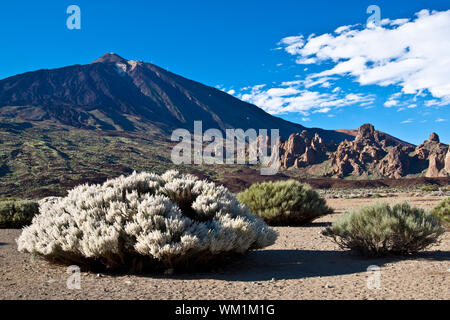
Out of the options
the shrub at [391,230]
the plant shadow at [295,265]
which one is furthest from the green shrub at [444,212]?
the shrub at [391,230]

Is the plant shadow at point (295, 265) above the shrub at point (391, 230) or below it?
below

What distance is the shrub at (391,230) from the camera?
21.3ft

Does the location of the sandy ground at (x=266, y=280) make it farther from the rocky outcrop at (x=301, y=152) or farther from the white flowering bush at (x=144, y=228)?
the rocky outcrop at (x=301, y=152)

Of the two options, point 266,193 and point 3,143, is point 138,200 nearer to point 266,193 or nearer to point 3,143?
point 266,193

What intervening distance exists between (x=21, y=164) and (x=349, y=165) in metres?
61.3

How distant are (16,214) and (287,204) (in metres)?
9.40

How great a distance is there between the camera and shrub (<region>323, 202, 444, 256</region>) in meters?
6.50

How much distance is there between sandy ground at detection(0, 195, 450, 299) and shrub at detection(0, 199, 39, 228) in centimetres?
681

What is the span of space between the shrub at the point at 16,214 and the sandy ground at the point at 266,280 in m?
6.81

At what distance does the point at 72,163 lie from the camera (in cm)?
6300

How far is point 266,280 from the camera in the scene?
5246mm

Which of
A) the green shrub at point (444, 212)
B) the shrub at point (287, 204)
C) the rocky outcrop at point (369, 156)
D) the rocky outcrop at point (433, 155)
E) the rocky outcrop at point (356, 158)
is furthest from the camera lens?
the rocky outcrop at point (356, 158)
